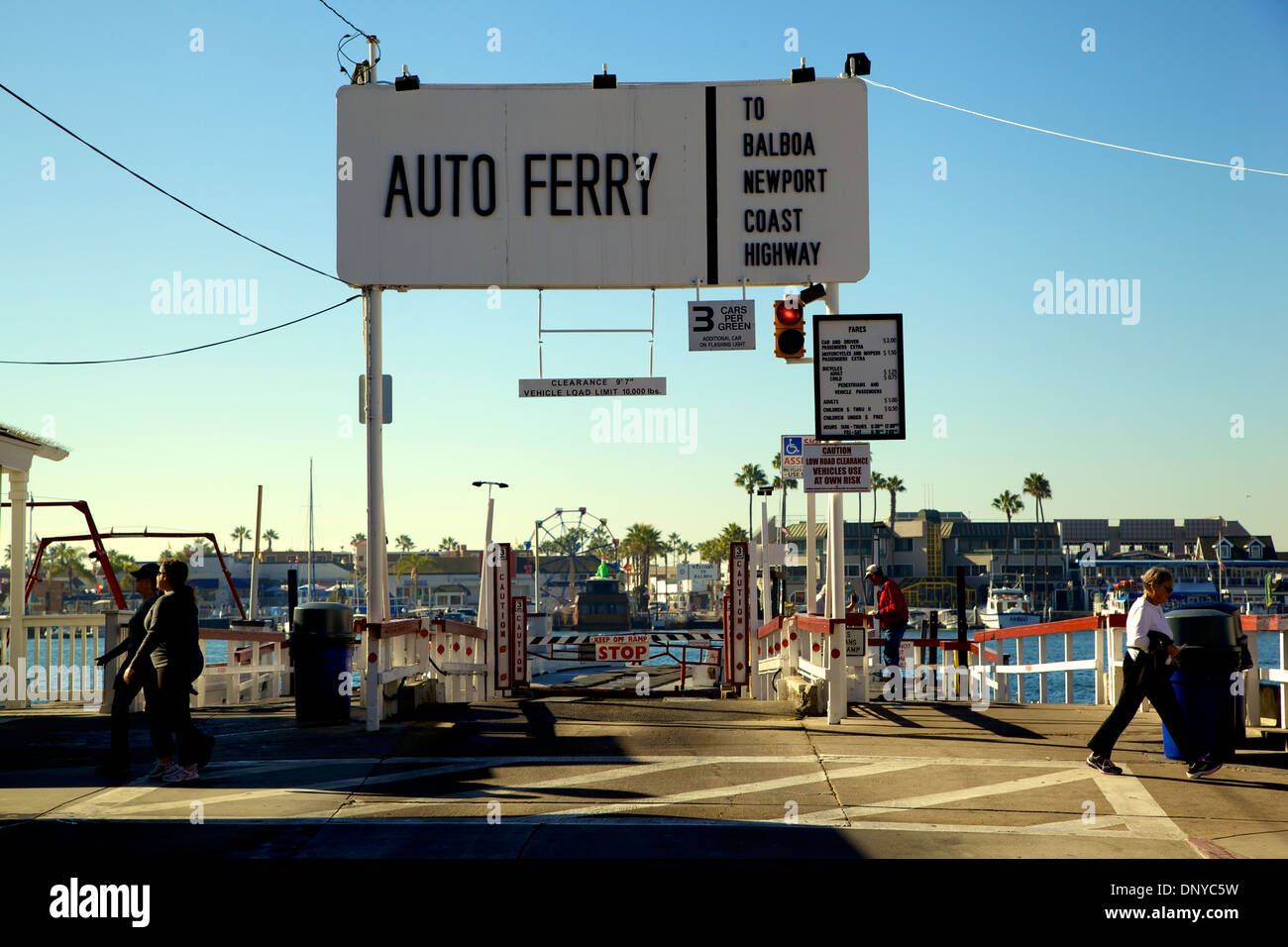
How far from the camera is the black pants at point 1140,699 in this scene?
9359 mm

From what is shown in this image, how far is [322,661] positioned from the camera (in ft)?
41.0

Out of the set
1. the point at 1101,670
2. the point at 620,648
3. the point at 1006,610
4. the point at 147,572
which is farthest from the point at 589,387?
the point at 1006,610

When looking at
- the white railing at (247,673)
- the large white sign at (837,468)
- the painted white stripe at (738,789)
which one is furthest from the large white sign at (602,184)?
the white railing at (247,673)

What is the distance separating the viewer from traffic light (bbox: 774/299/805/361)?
13.0m

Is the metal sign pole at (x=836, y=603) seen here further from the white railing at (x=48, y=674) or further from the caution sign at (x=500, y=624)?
the white railing at (x=48, y=674)

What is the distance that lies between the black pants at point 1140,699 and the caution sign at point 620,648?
14636 millimetres

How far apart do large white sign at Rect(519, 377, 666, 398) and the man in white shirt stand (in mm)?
6098

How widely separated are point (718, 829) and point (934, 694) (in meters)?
9.59

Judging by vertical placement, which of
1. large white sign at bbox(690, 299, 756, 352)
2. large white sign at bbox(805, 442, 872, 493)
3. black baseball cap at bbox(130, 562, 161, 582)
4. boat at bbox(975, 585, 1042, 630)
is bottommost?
boat at bbox(975, 585, 1042, 630)

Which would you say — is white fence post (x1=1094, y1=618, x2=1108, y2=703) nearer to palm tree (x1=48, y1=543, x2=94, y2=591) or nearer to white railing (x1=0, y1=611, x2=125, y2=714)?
white railing (x1=0, y1=611, x2=125, y2=714)

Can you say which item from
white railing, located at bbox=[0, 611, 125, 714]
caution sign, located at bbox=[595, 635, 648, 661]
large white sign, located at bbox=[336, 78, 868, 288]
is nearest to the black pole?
large white sign, located at bbox=[336, 78, 868, 288]

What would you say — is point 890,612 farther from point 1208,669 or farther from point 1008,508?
point 1008,508

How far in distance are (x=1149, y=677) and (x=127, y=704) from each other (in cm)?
854
